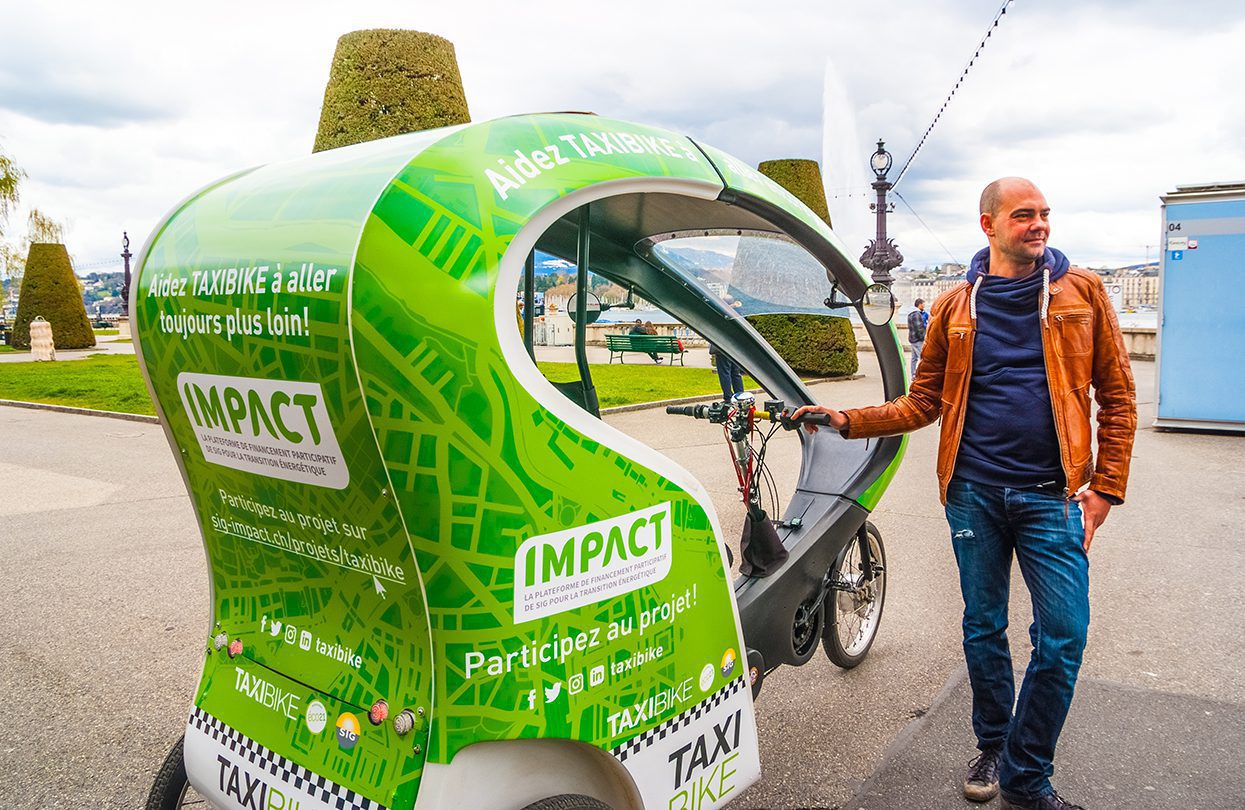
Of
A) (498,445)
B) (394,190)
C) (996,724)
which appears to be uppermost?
(394,190)

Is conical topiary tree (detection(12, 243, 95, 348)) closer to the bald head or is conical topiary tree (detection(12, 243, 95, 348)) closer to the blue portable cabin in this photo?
the blue portable cabin

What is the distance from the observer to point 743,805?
9.51ft

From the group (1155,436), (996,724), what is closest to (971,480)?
(996,724)

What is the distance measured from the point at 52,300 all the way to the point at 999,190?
3104 cm

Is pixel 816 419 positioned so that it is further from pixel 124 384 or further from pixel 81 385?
pixel 81 385

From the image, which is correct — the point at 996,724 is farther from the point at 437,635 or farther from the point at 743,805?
the point at 437,635

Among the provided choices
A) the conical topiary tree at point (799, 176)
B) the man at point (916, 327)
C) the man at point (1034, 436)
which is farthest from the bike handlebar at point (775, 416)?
the conical topiary tree at point (799, 176)

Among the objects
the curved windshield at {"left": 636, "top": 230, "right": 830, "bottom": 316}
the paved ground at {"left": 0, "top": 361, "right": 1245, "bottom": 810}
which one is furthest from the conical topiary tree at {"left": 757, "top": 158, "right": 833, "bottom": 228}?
the curved windshield at {"left": 636, "top": 230, "right": 830, "bottom": 316}

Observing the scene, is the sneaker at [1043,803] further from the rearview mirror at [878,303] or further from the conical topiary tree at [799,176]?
the conical topiary tree at [799,176]

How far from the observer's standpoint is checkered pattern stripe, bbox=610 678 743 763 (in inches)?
82.4

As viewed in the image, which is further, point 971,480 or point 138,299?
point 971,480

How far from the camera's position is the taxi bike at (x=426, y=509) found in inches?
67.4

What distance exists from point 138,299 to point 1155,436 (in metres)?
11.0

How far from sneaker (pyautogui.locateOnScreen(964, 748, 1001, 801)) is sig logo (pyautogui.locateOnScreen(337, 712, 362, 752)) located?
197 centimetres
